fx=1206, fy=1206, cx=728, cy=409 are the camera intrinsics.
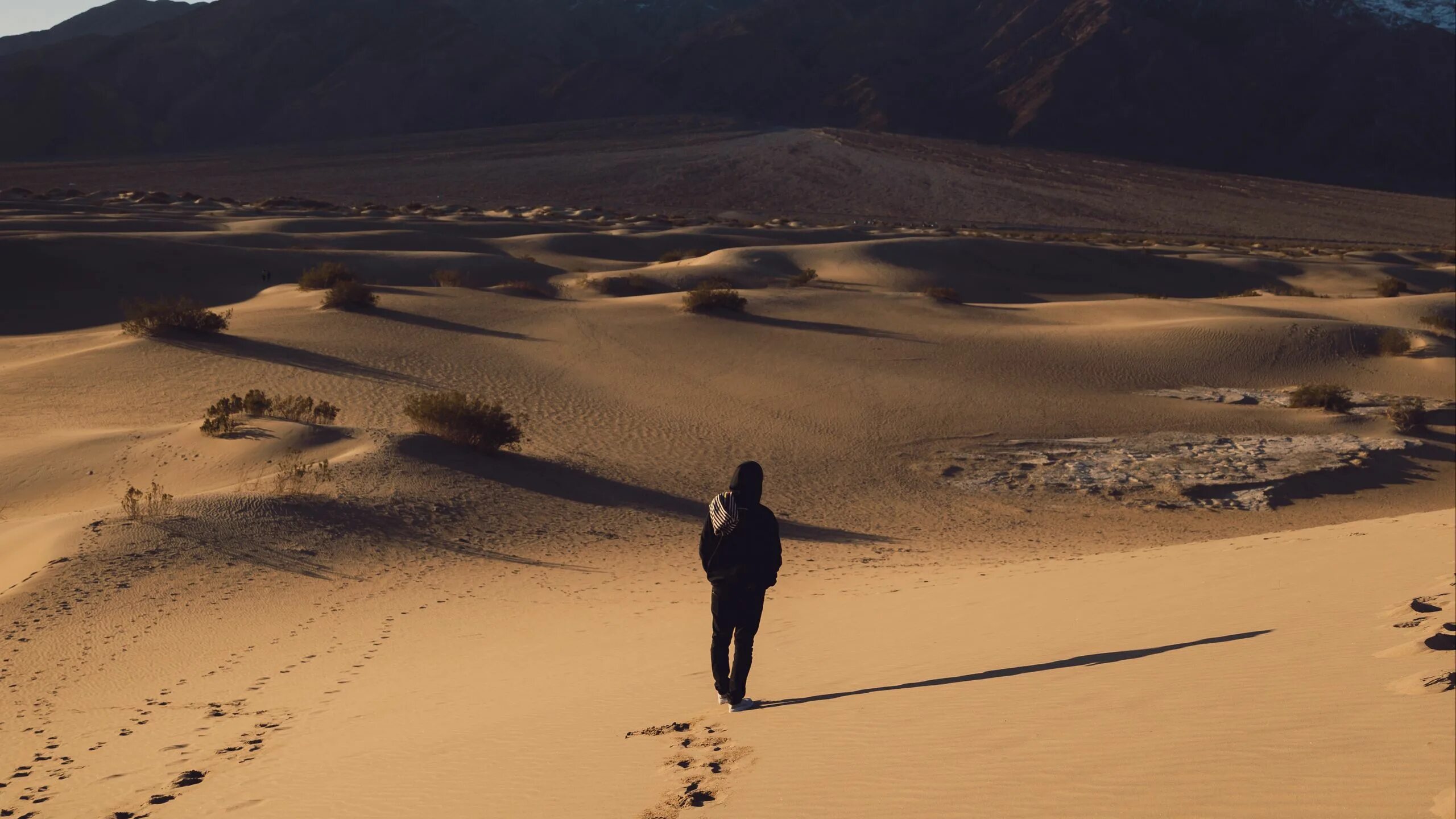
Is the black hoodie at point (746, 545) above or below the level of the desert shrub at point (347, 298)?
below

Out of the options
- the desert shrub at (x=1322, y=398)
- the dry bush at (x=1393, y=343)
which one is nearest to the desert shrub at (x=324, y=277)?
the desert shrub at (x=1322, y=398)

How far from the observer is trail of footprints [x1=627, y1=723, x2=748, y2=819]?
17.5 feet

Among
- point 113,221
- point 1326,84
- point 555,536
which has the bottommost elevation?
point 555,536

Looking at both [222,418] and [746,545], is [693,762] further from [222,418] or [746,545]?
[222,418]

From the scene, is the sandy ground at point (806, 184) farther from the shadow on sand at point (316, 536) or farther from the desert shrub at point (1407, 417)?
the shadow on sand at point (316, 536)

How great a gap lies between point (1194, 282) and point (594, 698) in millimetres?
39073

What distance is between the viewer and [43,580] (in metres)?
9.78

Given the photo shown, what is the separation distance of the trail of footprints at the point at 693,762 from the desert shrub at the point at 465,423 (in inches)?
359

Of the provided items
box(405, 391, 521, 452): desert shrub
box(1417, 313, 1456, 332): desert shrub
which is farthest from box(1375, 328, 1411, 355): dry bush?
box(405, 391, 521, 452): desert shrub

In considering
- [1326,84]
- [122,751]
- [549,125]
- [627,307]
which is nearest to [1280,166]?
[1326,84]

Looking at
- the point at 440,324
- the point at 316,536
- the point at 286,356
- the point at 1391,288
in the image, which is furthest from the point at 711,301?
the point at 1391,288

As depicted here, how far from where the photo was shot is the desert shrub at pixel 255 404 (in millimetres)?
15586

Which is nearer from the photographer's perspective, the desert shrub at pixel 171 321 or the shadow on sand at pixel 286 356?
the shadow on sand at pixel 286 356

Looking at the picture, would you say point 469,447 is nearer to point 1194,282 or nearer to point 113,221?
point 113,221
